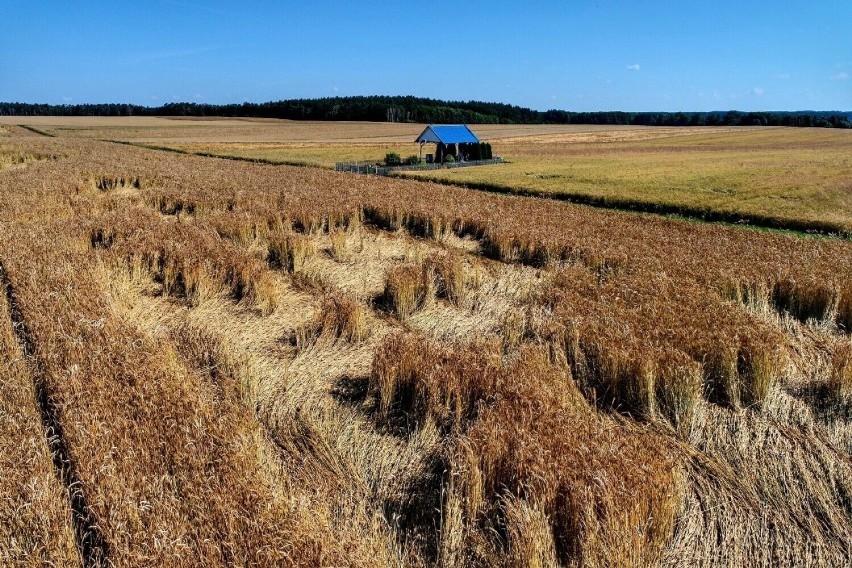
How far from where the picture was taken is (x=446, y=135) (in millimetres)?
48625

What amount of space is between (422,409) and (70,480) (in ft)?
10.2

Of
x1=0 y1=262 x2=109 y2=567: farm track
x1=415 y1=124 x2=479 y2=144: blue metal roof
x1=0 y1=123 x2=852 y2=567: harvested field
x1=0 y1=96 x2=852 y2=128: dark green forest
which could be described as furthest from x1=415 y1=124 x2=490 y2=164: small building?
x1=0 y1=96 x2=852 y2=128: dark green forest

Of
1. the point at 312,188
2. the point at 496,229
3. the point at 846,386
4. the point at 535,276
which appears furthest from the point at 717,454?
the point at 312,188

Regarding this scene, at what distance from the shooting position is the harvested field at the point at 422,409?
372cm

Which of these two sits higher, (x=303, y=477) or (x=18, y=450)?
(x=18, y=450)

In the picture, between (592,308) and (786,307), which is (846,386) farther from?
(786,307)

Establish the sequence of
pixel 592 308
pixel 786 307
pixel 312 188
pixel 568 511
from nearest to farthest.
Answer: pixel 568 511
pixel 592 308
pixel 786 307
pixel 312 188

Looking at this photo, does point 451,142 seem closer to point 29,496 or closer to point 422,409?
point 422,409

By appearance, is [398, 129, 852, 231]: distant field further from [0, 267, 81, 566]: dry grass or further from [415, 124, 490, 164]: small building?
[0, 267, 81, 566]: dry grass

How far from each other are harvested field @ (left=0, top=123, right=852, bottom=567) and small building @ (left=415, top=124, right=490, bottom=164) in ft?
126

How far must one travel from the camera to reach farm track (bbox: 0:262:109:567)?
3.48m

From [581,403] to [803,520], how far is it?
211 centimetres

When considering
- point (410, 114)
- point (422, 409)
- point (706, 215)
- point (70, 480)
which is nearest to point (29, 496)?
point (70, 480)

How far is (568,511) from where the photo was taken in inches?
155
